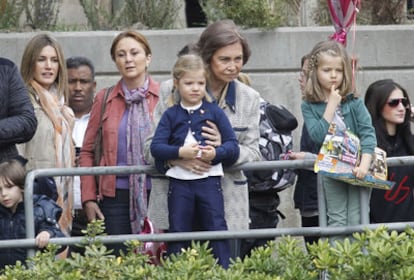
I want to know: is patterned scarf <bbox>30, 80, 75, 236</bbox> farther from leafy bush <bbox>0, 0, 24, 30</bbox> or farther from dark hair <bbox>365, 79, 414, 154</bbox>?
leafy bush <bbox>0, 0, 24, 30</bbox>

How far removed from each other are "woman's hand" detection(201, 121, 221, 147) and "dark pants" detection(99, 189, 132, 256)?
1.00 meters

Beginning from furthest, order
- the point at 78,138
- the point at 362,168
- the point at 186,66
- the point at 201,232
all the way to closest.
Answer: the point at 78,138, the point at 186,66, the point at 362,168, the point at 201,232

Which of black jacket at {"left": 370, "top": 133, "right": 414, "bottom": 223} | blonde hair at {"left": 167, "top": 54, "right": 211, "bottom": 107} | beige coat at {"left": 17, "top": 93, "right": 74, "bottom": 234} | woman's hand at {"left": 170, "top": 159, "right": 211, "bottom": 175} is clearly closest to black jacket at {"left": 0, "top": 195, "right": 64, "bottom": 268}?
beige coat at {"left": 17, "top": 93, "right": 74, "bottom": 234}

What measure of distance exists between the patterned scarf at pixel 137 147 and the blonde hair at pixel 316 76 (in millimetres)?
1074

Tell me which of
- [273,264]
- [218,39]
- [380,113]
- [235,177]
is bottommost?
[273,264]

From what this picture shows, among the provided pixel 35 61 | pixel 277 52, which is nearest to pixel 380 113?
pixel 35 61

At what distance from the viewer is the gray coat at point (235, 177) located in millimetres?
8008

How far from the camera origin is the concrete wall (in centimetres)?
1162

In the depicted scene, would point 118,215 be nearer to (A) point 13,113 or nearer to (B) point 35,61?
(A) point 13,113

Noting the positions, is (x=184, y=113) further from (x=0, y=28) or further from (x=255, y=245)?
(x=0, y=28)

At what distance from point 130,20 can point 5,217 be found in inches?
177

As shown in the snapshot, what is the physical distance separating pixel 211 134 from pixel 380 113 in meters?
1.62

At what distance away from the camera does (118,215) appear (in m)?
8.65

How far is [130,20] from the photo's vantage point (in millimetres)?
12352
